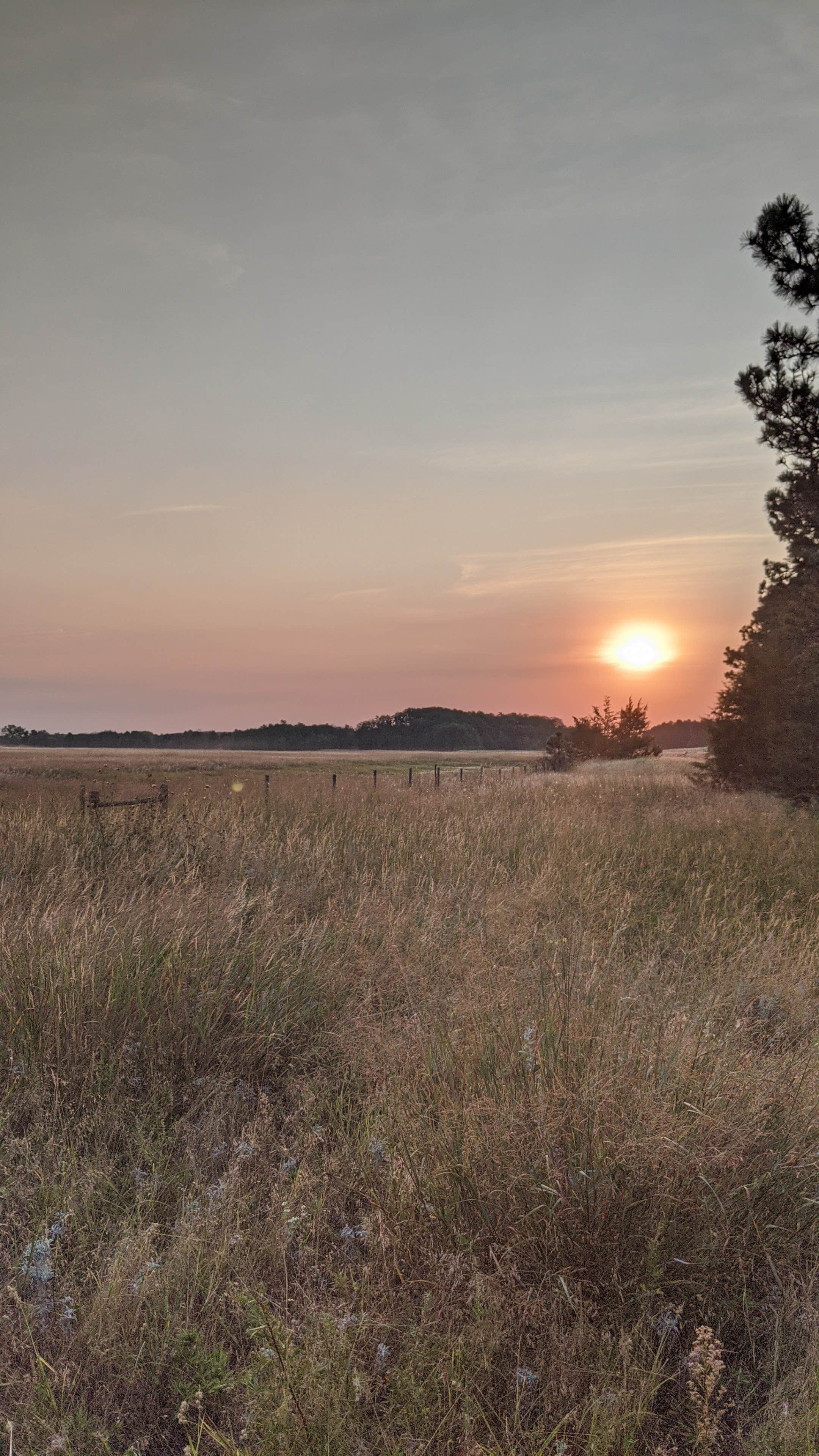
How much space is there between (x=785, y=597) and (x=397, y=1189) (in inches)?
930

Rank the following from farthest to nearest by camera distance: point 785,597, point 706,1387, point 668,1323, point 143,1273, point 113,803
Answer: point 785,597 < point 113,803 < point 143,1273 < point 668,1323 < point 706,1387

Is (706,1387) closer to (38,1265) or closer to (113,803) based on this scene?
(38,1265)

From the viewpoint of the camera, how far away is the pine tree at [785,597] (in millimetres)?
13641

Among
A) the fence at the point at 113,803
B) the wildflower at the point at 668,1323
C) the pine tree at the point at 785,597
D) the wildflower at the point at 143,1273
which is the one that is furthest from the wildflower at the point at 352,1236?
the pine tree at the point at 785,597

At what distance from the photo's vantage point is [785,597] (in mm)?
23156

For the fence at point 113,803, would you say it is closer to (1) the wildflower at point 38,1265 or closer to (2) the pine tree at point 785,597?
(1) the wildflower at point 38,1265

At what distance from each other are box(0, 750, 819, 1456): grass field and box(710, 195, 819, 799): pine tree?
11626 millimetres

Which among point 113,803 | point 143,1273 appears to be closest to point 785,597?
point 113,803

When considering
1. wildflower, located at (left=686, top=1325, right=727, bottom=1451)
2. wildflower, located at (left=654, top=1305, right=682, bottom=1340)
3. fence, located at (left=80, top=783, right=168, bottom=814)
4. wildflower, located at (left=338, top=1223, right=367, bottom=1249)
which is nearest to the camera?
wildflower, located at (left=686, top=1325, right=727, bottom=1451)

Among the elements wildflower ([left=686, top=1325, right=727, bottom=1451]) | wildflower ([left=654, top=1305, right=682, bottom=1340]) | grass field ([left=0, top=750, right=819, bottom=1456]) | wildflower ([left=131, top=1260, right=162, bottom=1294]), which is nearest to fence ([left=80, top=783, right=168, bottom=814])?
grass field ([left=0, top=750, right=819, bottom=1456])

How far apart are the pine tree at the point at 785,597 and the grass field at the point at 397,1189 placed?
11626 mm

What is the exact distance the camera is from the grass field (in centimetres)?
214

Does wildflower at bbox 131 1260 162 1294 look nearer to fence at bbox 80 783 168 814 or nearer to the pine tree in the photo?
fence at bbox 80 783 168 814

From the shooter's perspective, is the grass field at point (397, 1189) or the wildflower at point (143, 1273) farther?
the wildflower at point (143, 1273)
